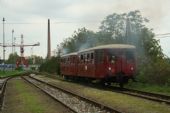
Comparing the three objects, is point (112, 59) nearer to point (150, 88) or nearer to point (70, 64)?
point (150, 88)

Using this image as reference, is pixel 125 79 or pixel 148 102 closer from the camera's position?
pixel 148 102

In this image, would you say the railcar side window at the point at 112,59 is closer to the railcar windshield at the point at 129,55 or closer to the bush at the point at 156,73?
the railcar windshield at the point at 129,55

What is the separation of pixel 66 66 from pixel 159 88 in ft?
63.2

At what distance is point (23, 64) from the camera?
122812 mm

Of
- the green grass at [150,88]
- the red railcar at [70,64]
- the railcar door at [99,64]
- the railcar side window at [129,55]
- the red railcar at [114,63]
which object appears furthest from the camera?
the red railcar at [70,64]

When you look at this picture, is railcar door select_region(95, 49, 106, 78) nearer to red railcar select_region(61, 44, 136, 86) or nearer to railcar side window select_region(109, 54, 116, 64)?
red railcar select_region(61, 44, 136, 86)

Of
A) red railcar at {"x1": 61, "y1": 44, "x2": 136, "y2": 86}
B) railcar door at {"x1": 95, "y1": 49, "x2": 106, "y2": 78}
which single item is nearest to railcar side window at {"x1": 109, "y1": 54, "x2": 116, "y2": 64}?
red railcar at {"x1": 61, "y1": 44, "x2": 136, "y2": 86}

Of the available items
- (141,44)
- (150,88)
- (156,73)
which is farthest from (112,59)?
(141,44)

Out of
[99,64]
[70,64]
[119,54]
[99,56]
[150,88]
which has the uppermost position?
[119,54]

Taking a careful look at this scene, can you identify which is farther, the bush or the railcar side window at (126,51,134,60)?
the railcar side window at (126,51,134,60)

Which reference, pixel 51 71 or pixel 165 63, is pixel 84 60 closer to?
pixel 165 63

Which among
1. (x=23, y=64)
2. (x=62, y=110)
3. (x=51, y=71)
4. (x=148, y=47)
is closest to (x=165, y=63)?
(x=148, y=47)

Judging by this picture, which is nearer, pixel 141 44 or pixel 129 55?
pixel 129 55

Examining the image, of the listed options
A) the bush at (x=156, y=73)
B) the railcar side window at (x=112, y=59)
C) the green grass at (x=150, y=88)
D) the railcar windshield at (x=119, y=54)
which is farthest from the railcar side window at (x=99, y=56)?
the bush at (x=156, y=73)
